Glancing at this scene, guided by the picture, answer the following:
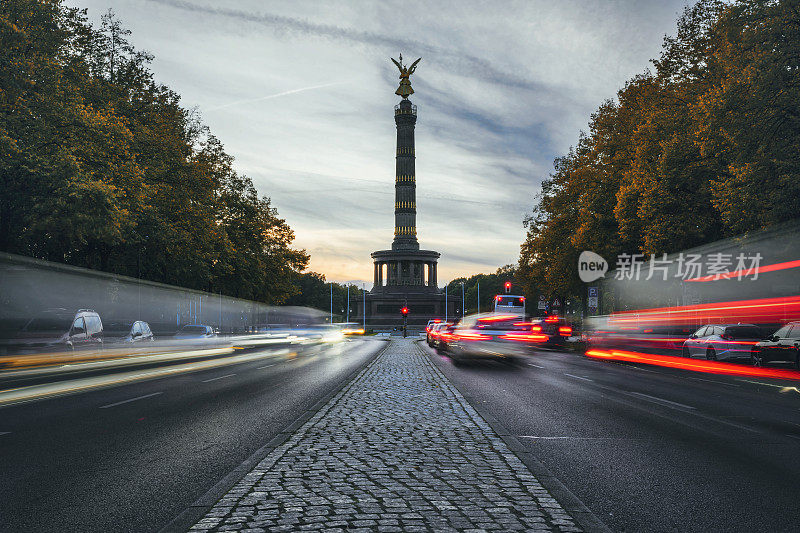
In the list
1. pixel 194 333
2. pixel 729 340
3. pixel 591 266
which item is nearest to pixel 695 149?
pixel 729 340

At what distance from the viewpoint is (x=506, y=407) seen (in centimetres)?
1128

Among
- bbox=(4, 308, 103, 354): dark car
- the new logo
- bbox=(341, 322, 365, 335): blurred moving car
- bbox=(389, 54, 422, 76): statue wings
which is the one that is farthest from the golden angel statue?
bbox=(4, 308, 103, 354): dark car

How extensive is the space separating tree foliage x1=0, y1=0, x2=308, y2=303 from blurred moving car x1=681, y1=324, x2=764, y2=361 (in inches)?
873

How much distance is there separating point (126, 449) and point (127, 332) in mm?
20588

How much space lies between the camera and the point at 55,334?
64.5 ft

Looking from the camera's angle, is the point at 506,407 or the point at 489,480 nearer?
the point at 489,480

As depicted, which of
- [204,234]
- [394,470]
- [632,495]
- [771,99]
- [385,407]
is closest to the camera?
[632,495]

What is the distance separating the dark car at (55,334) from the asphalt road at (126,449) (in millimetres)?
6452

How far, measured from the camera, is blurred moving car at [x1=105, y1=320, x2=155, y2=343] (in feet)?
82.2

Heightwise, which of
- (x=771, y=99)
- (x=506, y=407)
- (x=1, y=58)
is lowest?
(x=506, y=407)

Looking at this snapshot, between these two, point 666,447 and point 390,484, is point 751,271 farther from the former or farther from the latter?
point 390,484

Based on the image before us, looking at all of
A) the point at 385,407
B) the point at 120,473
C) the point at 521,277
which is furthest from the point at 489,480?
the point at 521,277

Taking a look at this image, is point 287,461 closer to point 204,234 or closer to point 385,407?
point 385,407

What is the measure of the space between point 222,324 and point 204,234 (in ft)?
77.0
